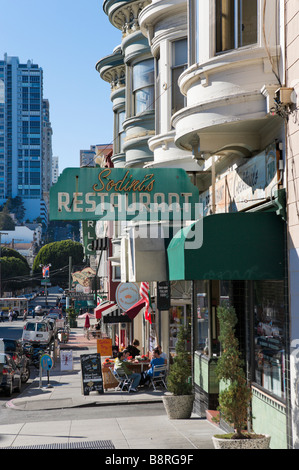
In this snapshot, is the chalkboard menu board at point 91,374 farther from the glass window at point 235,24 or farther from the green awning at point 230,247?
the glass window at point 235,24

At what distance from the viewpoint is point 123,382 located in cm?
2227

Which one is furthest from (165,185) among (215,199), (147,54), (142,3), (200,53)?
(142,3)

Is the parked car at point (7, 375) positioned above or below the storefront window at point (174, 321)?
below

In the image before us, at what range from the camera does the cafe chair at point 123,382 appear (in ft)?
72.7

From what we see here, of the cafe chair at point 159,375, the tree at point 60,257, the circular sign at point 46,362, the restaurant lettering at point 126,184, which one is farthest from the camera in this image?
the tree at point 60,257

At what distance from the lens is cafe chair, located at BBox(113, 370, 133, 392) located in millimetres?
22172

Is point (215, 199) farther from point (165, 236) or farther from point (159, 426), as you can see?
point (159, 426)

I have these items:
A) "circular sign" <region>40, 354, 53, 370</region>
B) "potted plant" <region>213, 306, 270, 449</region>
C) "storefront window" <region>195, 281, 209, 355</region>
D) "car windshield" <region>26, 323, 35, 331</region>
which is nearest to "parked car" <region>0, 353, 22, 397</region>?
"circular sign" <region>40, 354, 53, 370</region>

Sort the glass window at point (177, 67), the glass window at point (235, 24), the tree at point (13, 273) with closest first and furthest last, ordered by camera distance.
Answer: the glass window at point (235, 24) → the glass window at point (177, 67) → the tree at point (13, 273)

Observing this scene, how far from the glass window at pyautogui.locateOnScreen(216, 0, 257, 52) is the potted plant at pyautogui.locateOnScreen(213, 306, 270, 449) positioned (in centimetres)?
444

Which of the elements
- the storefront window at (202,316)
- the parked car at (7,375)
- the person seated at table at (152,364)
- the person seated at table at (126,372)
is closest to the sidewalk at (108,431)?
the person seated at table at (126,372)

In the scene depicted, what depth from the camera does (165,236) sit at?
17516mm

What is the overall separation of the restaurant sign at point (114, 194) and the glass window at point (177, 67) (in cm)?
406

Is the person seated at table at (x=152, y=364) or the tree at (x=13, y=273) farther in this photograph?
the tree at (x=13, y=273)
